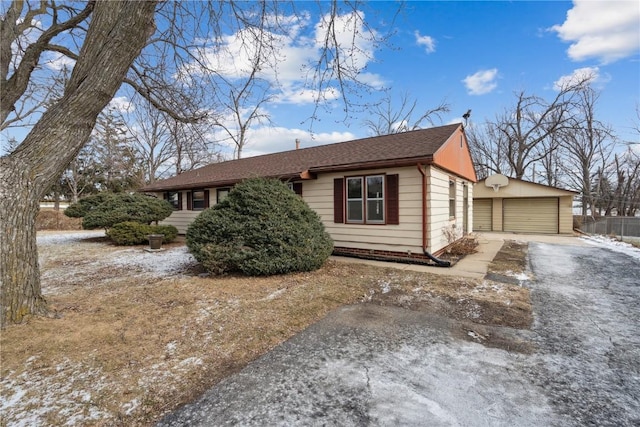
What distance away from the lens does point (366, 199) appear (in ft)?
26.0

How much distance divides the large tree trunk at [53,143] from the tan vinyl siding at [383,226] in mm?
5647

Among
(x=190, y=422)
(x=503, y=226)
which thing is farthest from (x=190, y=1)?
(x=503, y=226)

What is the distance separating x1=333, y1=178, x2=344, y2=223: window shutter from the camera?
27.1 ft

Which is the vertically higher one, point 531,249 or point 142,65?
point 142,65

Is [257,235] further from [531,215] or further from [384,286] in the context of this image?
[531,215]

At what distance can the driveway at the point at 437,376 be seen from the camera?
1988 mm

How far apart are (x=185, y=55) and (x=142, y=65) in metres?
1.12

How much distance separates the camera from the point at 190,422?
76.1 inches

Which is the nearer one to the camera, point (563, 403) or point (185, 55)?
point (563, 403)

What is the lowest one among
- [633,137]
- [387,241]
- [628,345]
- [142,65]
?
[628,345]

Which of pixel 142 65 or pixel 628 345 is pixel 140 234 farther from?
pixel 628 345

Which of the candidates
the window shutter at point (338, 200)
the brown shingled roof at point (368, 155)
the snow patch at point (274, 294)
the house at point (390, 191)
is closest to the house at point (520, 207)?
the house at point (390, 191)

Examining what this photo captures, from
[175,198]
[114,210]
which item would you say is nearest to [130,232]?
[114,210]

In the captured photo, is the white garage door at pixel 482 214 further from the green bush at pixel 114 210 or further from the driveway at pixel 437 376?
the green bush at pixel 114 210
